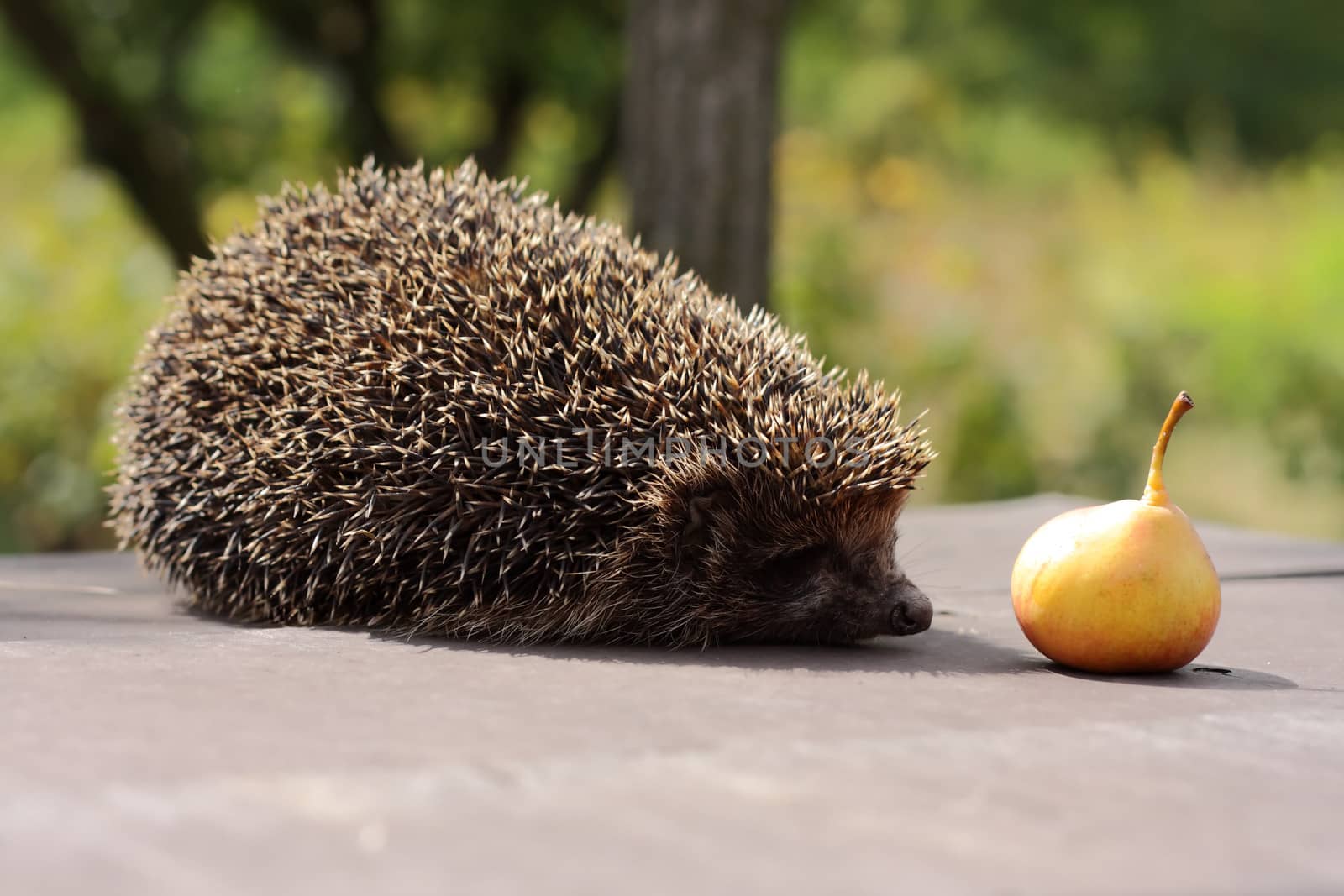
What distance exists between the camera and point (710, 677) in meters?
3.54

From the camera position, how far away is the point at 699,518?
13.7 feet

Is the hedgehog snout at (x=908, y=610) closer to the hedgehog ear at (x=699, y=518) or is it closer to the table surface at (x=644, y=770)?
the table surface at (x=644, y=770)

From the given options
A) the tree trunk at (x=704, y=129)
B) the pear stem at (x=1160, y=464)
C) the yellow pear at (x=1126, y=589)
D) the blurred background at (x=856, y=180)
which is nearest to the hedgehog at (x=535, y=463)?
the yellow pear at (x=1126, y=589)

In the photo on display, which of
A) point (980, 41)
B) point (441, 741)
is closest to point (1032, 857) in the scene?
point (441, 741)

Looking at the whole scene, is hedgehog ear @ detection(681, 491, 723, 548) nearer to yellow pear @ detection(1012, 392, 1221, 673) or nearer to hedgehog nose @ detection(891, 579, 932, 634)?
hedgehog nose @ detection(891, 579, 932, 634)

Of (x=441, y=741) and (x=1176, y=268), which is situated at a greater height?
(x=1176, y=268)

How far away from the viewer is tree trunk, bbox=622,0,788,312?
25.6 ft

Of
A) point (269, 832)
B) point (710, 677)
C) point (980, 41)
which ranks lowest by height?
point (269, 832)

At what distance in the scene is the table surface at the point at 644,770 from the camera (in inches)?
82.2

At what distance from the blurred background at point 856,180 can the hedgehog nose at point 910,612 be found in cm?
407

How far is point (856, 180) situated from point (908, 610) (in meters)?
11.1

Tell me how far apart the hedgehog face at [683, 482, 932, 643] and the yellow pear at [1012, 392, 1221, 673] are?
43 cm

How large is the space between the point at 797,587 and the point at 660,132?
4.28 meters

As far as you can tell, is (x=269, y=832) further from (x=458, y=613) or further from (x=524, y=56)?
(x=524, y=56)
